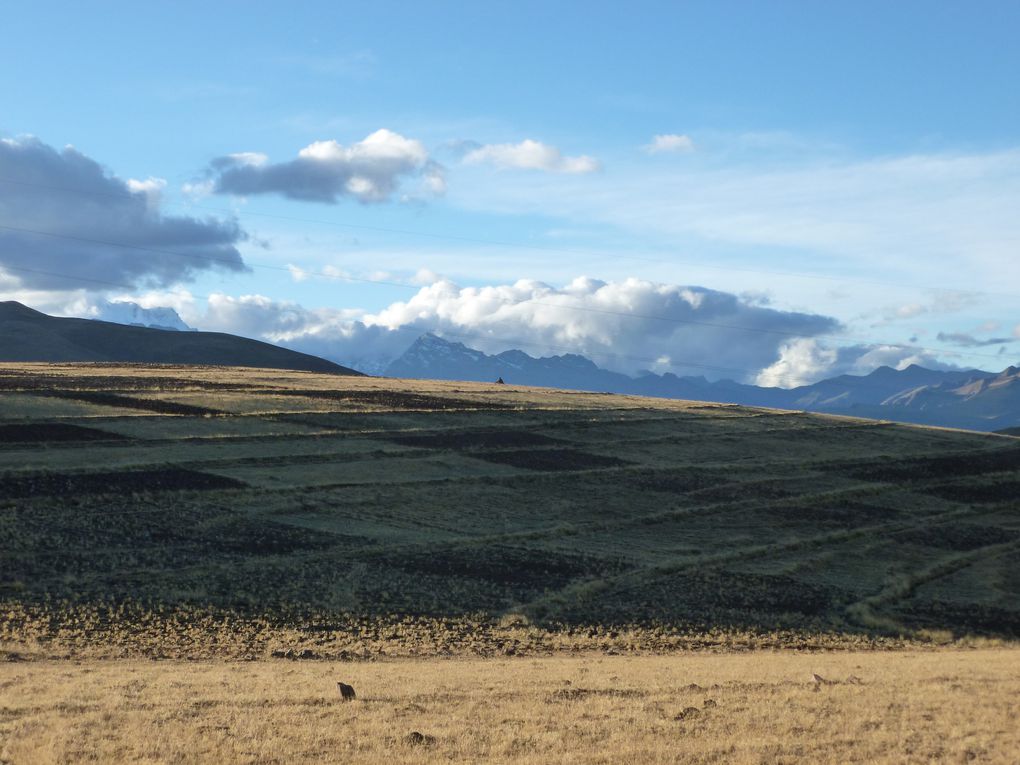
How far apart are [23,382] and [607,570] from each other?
257 ft

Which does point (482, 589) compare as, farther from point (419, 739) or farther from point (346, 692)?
point (419, 739)

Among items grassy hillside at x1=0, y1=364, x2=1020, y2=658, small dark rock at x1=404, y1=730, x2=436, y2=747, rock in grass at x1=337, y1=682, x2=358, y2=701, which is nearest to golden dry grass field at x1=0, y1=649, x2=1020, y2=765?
small dark rock at x1=404, y1=730, x2=436, y2=747

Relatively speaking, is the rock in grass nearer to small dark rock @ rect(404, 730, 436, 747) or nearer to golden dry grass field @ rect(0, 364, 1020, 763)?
golden dry grass field @ rect(0, 364, 1020, 763)

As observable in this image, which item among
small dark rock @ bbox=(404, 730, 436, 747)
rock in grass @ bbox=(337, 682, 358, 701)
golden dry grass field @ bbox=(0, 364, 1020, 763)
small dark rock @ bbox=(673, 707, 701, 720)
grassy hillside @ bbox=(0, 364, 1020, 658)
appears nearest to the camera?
small dark rock @ bbox=(404, 730, 436, 747)

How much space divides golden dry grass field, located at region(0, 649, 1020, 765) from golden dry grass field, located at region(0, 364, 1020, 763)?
126 millimetres

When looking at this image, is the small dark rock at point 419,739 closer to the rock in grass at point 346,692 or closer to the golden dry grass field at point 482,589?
the golden dry grass field at point 482,589

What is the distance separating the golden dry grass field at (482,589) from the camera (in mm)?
23328

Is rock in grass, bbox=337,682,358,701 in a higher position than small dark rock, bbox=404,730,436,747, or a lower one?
lower

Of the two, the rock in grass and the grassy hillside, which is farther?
the grassy hillside

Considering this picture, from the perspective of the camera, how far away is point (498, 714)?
24562 mm

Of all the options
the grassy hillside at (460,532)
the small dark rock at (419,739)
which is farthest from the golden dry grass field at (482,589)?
the grassy hillside at (460,532)

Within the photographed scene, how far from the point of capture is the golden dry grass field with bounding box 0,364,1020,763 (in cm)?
2333

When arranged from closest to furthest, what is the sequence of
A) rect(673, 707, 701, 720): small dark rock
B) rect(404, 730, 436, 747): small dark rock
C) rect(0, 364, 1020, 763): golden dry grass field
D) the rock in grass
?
rect(404, 730, 436, 747): small dark rock → rect(0, 364, 1020, 763): golden dry grass field → rect(673, 707, 701, 720): small dark rock → the rock in grass

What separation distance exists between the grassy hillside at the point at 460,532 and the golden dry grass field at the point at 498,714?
5.99m
